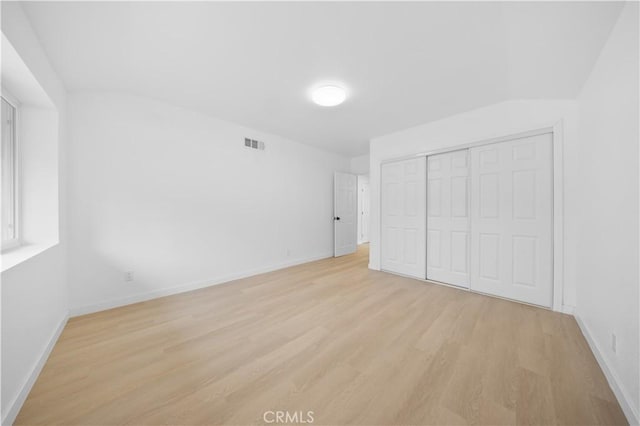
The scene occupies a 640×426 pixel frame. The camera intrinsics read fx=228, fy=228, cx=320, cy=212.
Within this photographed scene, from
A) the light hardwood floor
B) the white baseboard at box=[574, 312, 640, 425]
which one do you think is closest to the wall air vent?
the light hardwood floor

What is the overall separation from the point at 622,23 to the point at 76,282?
5090 mm

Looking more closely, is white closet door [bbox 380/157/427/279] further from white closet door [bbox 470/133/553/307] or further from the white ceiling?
the white ceiling

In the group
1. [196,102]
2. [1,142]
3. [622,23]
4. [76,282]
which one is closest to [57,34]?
[1,142]

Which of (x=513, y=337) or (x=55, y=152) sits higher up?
(x=55, y=152)

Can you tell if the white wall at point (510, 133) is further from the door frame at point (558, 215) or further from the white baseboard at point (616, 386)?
the white baseboard at point (616, 386)

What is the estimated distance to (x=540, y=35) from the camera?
1.72 meters

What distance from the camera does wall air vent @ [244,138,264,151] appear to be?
383 centimetres

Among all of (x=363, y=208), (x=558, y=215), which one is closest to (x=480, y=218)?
(x=558, y=215)

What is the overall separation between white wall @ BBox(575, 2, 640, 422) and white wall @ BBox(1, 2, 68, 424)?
3376 mm

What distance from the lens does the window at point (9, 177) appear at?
5.86 ft

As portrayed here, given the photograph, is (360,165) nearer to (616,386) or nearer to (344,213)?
(344,213)

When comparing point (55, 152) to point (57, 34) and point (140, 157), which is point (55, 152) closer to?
point (140, 157)

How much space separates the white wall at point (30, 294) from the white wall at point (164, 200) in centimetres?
28

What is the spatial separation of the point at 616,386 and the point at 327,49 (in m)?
3.07
